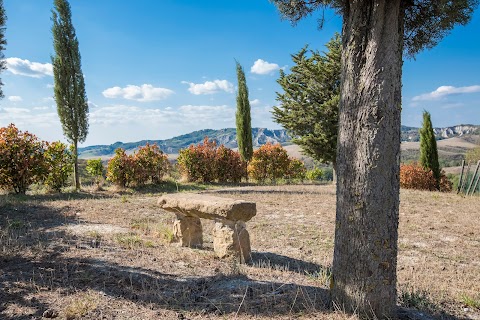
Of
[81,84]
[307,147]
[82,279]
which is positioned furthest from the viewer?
[307,147]

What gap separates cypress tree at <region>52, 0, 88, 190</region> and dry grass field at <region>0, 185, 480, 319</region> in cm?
679

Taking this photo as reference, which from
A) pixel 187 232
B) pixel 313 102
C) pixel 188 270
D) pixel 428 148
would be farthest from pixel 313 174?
pixel 188 270

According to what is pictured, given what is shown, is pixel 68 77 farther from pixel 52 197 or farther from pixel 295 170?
pixel 295 170

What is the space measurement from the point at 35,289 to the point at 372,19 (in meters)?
4.33

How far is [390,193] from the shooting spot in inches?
114

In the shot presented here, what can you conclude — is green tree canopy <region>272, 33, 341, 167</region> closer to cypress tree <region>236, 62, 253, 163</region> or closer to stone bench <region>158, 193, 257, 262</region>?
cypress tree <region>236, 62, 253, 163</region>

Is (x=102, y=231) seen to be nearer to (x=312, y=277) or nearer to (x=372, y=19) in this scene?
(x=312, y=277)

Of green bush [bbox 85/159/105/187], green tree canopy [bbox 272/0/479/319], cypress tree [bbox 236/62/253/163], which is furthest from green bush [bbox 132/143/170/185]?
green tree canopy [bbox 272/0/479/319]

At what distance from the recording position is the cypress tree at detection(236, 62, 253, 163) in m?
22.7

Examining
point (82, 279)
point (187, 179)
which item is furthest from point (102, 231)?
point (187, 179)

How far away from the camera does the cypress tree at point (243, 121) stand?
74.5 ft

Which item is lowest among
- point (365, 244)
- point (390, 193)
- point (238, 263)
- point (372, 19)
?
point (238, 263)

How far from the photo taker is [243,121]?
76.4 feet

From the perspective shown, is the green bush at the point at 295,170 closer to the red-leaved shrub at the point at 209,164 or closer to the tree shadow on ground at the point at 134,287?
the red-leaved shrub at the point at 209,164
